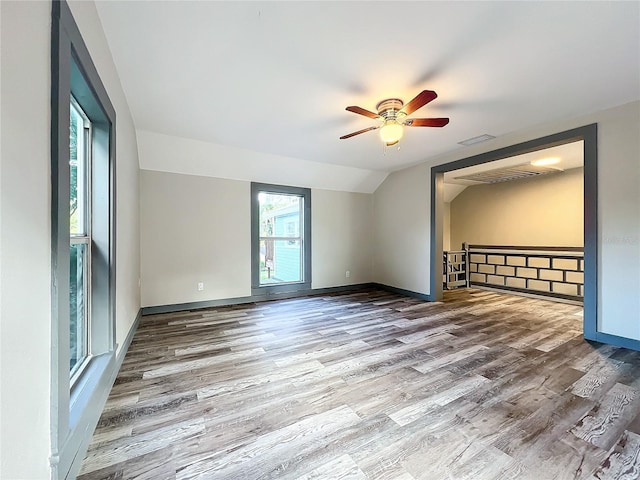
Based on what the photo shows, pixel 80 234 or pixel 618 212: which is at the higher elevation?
pixel 618 212

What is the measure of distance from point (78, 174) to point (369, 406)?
2.53 m

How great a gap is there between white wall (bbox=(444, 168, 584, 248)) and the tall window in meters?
7.22

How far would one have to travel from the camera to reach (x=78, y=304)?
173 cm

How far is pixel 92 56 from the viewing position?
150cm

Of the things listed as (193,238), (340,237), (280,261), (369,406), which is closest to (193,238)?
(193,238)

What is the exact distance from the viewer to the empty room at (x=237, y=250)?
3.42 ft

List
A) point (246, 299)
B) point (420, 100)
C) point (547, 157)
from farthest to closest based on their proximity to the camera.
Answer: point (246, 299)
point (547, 157)
point (420, 100)

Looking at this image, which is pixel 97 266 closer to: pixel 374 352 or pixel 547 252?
pixel 374 352

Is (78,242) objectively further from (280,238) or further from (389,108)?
(280,238)

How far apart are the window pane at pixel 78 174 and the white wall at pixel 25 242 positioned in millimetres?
849

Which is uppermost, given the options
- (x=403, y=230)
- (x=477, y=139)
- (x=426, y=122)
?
(x=477, y=139)

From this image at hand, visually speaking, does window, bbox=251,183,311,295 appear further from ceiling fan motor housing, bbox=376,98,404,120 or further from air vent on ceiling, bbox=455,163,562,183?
air vent on ceiling, bbox=455,163,562,183

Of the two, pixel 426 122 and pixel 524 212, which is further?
pixel 524 212

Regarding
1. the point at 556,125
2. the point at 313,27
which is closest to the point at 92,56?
the point at 313,27
